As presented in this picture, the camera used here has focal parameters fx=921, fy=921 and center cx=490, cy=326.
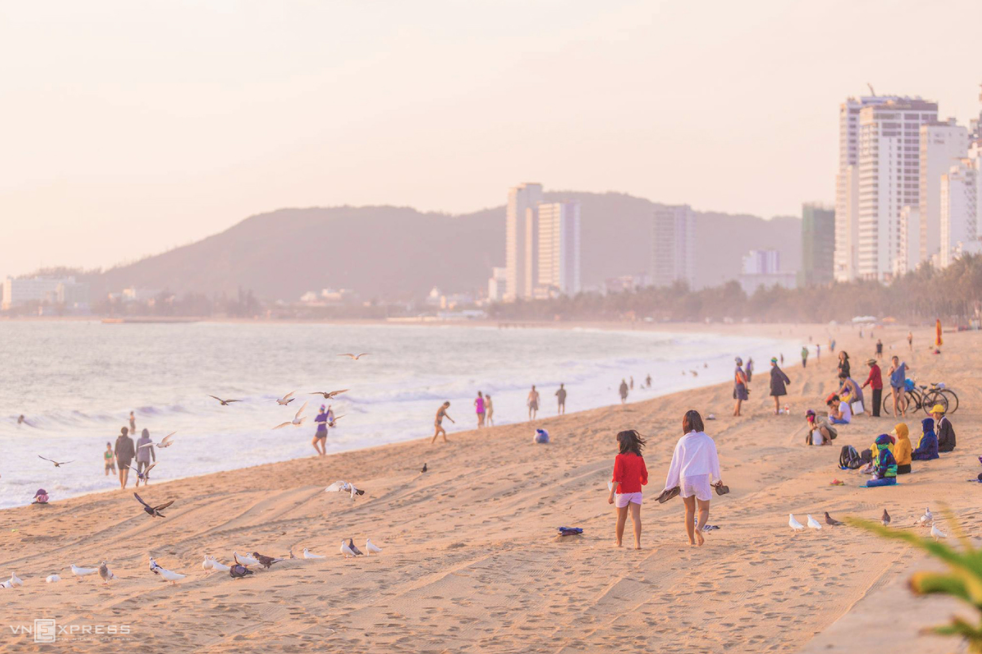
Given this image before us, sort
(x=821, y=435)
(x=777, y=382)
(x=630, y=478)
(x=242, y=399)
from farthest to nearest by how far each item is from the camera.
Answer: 1. (x=242, y=399)
2. (x=777, y=382)
3. (x=821, y=435)
4. (x=630, y=478)

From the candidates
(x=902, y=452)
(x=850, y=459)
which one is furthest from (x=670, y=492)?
(x=850, y=459)

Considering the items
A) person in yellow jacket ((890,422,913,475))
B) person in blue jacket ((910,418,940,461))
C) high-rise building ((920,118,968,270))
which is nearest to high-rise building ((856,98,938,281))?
high-rise building ((920,118,968,270))

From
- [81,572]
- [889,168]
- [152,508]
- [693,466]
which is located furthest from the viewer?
[889,168]

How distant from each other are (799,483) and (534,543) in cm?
496

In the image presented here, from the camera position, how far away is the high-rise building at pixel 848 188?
185 meters

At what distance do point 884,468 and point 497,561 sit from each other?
614 cm

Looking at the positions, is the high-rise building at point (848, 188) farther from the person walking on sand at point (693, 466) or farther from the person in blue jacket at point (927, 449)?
the person walking on sand at point (693, 466)

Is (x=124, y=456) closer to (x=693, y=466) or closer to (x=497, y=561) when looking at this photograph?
(x=497, y=561)

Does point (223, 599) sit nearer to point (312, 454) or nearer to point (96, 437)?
point (312, 454)

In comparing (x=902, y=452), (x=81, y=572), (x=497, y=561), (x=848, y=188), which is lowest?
(x=81, y=572)

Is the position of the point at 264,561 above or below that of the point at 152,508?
above

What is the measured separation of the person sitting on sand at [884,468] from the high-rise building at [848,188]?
183 meters

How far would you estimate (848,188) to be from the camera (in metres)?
189

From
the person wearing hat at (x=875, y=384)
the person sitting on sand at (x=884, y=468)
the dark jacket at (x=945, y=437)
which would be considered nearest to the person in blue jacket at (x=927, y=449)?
the dark jacket at (x=945, y=437)
